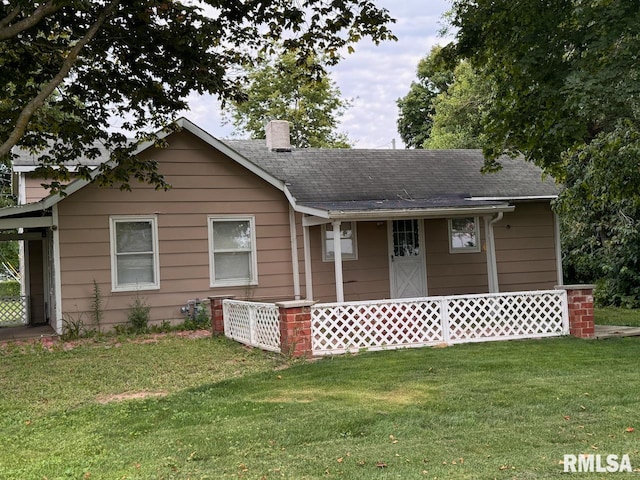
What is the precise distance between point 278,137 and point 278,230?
323cm

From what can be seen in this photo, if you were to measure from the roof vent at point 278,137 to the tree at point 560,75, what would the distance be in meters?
5.86

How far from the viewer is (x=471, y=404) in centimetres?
563

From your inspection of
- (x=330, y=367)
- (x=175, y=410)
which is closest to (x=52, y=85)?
(x=175, y=410)

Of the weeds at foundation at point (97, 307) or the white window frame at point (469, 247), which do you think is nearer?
the weeds at foundation at point (97, 307)

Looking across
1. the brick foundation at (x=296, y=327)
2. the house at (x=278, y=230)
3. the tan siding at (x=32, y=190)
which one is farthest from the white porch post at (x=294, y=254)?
the tan siding at (x=32, y=190)

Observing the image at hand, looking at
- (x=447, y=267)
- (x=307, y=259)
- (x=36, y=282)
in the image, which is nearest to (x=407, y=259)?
(x=447, y=267)

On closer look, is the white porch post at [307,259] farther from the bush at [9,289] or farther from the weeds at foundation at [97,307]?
the bush at [9,289]

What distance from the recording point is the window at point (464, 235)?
46.5 ft

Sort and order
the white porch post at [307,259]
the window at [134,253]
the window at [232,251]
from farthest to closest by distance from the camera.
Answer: the white porch post at [307,259] → the window at [232,251] → the window at [134,253]

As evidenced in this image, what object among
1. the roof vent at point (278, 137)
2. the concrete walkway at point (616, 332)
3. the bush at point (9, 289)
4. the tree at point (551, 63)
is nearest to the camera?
the tree at point (551, 63)

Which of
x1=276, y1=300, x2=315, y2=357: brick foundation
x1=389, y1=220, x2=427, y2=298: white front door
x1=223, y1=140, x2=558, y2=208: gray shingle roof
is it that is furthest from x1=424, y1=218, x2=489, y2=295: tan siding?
x1=276, y1=300, x2=315, y2=357: brick foundation

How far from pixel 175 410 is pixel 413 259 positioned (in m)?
8.91

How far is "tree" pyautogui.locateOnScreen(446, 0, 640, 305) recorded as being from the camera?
7664 millimetres

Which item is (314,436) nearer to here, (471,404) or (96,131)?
(471,404)
